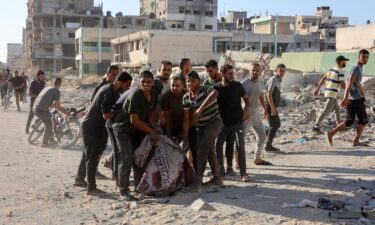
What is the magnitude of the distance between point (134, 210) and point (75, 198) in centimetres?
113

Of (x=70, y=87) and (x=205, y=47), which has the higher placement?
(x=205, y=47)

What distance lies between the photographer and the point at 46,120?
11.3 m

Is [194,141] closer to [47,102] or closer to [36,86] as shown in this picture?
[47,102]

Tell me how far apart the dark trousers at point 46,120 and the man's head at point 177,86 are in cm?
526

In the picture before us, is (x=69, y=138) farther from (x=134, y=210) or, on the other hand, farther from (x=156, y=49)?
(x=156, y=49)

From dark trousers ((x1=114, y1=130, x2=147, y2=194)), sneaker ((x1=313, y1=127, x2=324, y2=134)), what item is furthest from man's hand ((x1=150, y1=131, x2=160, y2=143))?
sneaker ((x1=313, y1=127, x2=324, y2=134))

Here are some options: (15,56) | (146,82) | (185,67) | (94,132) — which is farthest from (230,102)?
(15,56)

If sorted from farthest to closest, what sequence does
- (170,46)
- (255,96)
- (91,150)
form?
1. (170,46)
2. (255,96)
3. (91,150)

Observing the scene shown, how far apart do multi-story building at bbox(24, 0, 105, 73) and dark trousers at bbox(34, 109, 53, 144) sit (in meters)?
65.8

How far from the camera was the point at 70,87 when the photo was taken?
135ft

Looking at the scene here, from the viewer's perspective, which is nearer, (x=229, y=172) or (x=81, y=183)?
(x=81, y=183)

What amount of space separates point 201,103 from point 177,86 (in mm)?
393

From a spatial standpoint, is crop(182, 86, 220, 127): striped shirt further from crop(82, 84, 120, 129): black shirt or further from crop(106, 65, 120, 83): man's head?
crop(106, 65, 120, 83): man's head

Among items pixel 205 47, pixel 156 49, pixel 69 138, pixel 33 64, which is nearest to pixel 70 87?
pixel 156 49
